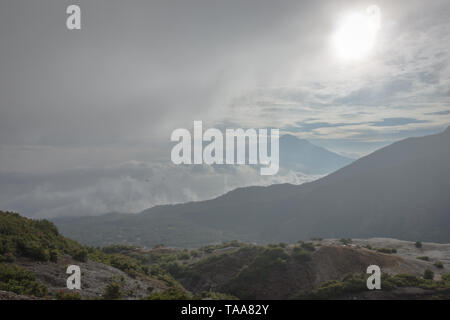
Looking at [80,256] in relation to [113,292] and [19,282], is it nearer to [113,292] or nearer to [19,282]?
[113,292]

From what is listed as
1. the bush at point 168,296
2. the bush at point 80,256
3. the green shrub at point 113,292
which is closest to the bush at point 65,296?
the green shrub at point 113,292

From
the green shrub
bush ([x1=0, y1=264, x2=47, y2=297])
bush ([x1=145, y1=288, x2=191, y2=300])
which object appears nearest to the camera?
bush ([x1=0, y1=264, x2=47, y2=297])

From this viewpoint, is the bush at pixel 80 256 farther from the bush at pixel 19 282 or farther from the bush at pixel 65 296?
the bush at pixel 65 296

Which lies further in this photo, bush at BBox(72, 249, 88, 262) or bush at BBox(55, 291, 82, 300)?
bush at BBox(72, 249, 88, 262)

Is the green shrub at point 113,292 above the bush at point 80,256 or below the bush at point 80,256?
below

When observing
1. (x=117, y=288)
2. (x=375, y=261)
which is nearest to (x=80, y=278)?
(x=117, y=288)

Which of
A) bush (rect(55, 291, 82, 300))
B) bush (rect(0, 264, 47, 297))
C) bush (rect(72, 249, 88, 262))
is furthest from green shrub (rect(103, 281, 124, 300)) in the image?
bush (rect(72, 249, 88, 262))

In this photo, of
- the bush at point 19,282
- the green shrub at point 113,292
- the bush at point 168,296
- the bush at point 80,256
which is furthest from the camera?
the bush at point 80,256

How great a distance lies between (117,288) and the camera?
748 inches

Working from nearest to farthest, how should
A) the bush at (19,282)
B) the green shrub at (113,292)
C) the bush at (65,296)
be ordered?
the bush at (19,282), the bush at (65,296), the green shrub at (113,292)

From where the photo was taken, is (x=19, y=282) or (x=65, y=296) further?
(x=19, y=282)

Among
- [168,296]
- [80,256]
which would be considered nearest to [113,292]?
[168,296]

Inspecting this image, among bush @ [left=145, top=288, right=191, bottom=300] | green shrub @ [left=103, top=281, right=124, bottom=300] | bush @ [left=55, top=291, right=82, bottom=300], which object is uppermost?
bush @ [left=55, top=291, right=82, bottom=300]

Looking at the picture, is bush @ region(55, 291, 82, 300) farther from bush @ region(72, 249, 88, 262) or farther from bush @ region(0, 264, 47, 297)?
bush @ region(72, 249, 88, 262)
